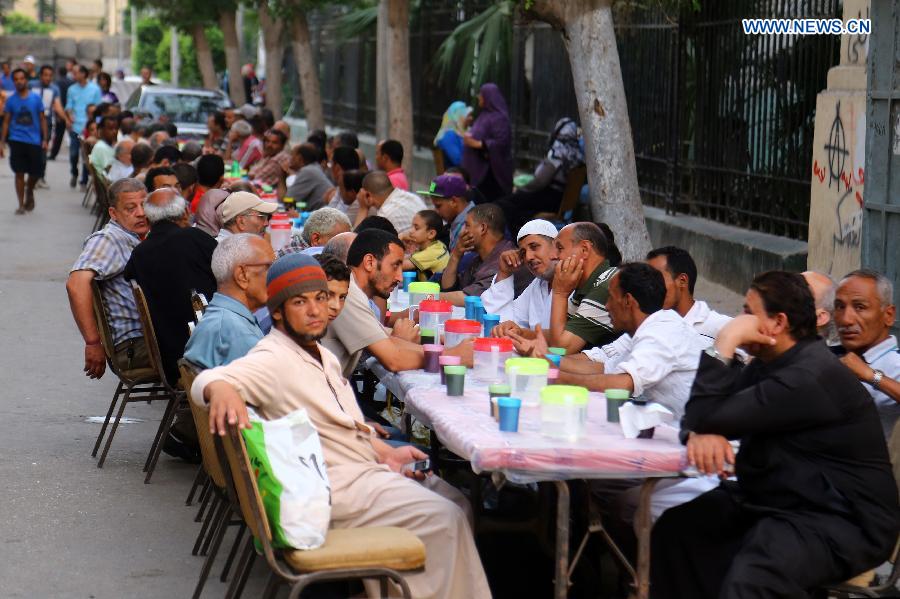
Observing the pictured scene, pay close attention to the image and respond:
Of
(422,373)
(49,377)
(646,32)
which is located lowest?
(49,377)

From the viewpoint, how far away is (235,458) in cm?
467

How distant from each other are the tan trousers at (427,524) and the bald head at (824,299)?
76.1 inches

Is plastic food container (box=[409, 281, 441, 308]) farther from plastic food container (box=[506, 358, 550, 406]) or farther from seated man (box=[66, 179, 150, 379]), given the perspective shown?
plastic food container (box=[506, 358, 550, 406])

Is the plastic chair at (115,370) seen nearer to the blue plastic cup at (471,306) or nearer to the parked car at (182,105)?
the blue plastic cup at (471,306)

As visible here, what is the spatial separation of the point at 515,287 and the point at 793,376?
3.77 meters

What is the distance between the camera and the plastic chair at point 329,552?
15.0ft

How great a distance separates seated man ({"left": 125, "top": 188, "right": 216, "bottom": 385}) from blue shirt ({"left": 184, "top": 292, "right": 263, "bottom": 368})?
1458 mm

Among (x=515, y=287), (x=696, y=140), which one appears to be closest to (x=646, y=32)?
(x=696, y=140)

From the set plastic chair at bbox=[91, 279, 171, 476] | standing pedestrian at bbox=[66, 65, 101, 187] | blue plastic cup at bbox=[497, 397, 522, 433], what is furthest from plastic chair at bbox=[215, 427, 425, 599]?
standing pedestrian at bbox=[66, 65, 101, 187]

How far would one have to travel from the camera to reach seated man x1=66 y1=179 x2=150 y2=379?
803cm

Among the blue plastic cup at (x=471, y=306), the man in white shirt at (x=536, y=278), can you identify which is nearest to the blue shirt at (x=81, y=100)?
the man in white shirt at (x=536, y=278)

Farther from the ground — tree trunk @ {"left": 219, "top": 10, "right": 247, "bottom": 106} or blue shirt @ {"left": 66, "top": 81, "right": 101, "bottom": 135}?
tree trunk @ {"left": 219, "top": 10, "right": 247, "bottom": 106}

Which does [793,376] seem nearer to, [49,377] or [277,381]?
[277,381]

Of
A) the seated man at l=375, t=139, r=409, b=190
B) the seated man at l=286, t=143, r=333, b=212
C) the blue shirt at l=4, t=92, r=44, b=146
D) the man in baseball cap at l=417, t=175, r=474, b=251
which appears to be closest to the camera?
the man in baseball cap at l=417, t=175, r=474, b=251
